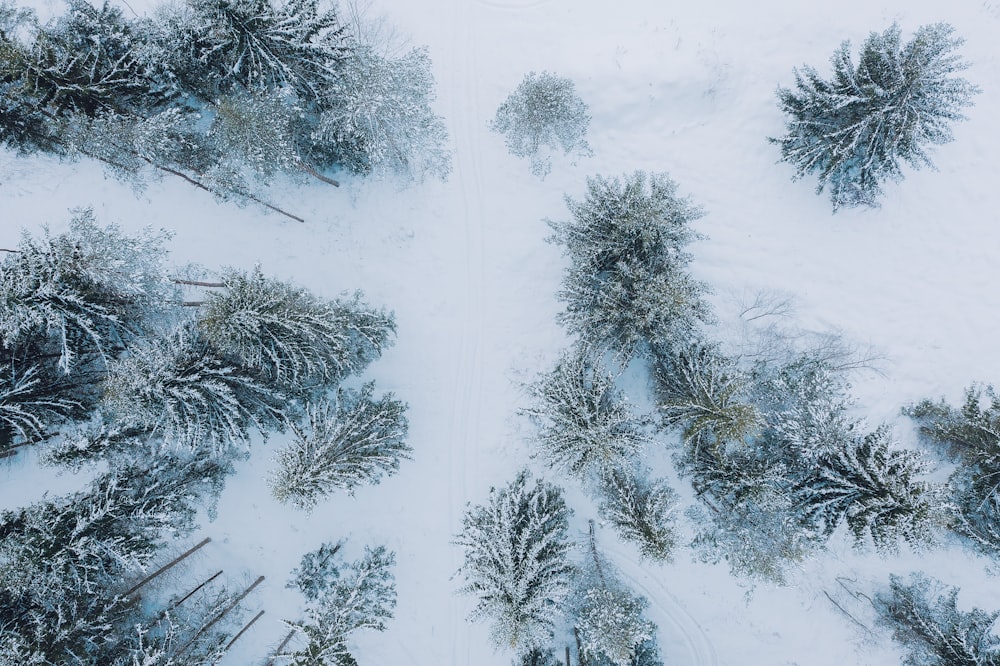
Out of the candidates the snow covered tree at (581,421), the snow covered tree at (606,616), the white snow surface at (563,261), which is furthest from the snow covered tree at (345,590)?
the snow covered tree at (581,421)

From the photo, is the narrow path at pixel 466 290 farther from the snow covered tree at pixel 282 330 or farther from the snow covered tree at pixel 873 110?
the snow covered tree at pixel 873 110

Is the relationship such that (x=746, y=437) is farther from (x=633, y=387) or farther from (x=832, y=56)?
(x=832, y=56)

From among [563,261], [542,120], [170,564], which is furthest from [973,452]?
[170,564]

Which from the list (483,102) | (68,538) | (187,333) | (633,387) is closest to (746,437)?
(633,387)

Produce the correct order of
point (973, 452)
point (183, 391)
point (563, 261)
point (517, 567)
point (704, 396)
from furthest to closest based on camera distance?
point (563, 261)
point (973, 452)
point (704, 396)
point (517, 567)
point (183, 391)

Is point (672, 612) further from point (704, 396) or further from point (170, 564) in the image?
point (170, 564)
